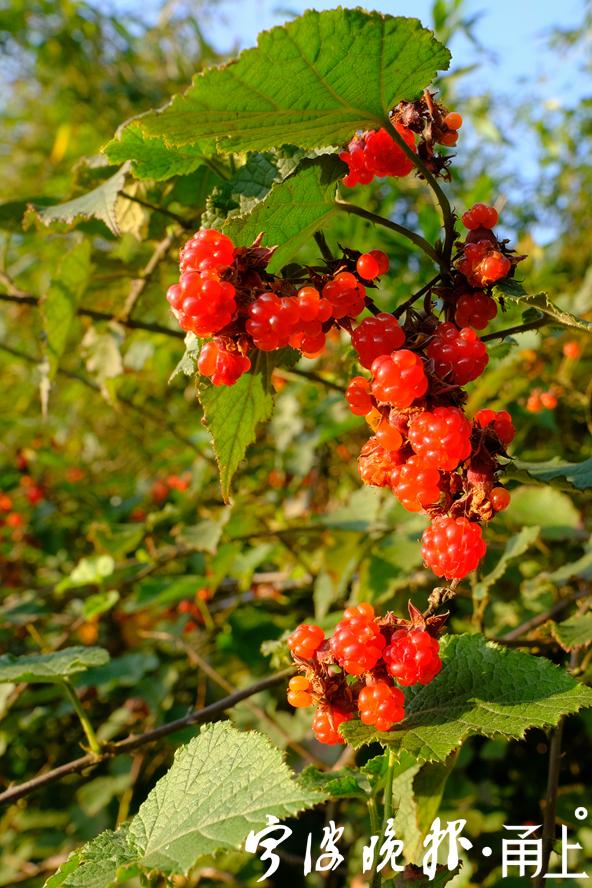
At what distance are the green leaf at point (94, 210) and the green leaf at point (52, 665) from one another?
0.63 m

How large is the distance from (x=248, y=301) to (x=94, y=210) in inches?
19.4

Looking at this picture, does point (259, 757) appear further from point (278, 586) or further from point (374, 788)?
Answer: point (278, 586)

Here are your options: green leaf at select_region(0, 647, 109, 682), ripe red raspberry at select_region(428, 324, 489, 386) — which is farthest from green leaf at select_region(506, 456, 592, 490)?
green leaf at select_region(0, 647, 109, 682)

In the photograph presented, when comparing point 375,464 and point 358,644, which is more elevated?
point 375,464

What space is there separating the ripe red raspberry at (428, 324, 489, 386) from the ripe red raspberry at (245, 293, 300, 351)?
144 mm

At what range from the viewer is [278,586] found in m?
2.28

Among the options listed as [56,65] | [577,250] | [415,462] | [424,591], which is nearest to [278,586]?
[424,591]

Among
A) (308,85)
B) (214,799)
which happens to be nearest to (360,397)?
(308,85)

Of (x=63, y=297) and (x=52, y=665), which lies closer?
(x=52, y=665)

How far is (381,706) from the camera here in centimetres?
74

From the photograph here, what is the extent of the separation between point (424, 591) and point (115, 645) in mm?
1337

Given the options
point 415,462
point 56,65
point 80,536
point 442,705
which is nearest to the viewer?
point 415,462

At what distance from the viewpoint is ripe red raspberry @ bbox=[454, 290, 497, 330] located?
2.48 ft

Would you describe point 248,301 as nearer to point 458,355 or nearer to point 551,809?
point 458,355
